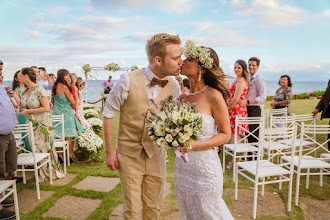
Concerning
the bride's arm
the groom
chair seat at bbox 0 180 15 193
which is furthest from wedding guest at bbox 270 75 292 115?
chair seat at bbox 0 180 15 193

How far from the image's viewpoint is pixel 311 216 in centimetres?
345

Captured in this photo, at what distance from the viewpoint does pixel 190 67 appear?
2340 mm

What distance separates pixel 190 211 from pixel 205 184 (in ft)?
1.11

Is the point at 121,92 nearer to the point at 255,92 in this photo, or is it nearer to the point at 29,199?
the point at 29,199

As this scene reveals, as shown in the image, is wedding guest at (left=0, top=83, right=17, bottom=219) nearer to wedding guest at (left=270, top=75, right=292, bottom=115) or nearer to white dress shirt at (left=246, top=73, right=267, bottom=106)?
white dress shirt at (left=246, top=73, right=267, bottom=106)

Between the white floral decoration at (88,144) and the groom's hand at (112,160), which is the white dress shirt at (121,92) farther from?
the white floral decoration at (88,144)

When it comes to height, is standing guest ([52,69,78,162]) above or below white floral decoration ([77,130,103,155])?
above

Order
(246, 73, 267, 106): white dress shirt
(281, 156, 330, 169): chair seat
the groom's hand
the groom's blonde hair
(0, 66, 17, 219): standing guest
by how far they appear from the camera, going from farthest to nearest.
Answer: (246, 73, 267, 106): white dress shirt → (281, 156, 330, 169): chair seat → (0, 66, 17, 219): standing guest → the groom's hand → the groom's blonde hair

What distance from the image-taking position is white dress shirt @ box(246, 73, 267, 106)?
5531mm

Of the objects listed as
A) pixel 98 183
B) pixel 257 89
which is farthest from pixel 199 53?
pixel 257 89

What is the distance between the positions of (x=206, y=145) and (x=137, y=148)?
0.63 metres

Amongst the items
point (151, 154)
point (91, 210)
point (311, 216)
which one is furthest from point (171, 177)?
point (151, 154)

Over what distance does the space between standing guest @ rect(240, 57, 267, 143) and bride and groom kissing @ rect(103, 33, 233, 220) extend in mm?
3412

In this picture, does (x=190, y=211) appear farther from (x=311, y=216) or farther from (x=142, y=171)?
(x=311, y=216)
